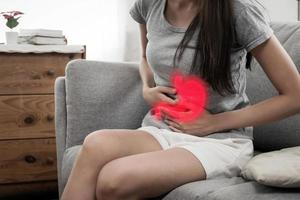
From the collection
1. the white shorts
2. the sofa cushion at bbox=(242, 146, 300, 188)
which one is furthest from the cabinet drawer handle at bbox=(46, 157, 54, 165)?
the sofa cushion at bbox=(242, 146, 300, 188)

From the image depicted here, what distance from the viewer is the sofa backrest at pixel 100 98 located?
1.42 m

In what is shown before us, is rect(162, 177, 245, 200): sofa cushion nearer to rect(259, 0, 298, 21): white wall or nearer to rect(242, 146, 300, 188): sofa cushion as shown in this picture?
rect(242, 146, 300, 188): sofa cushion

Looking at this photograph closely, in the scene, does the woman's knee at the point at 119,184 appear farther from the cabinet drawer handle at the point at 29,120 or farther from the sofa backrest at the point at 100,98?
the cabinet drawer handle at the point at 29,120

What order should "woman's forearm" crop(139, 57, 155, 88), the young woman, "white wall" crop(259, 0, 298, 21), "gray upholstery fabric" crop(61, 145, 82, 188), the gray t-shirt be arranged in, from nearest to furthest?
the young woman
the gray t-shirt
"gray upholstery fabric" crop(61, 145, 82, 188)
"woman's forearm" crop(139, 57, 155, 88)
"white wall" crop(259, 0, 298, 21)

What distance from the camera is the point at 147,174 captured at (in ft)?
3.03

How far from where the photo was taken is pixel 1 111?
70.9 inches

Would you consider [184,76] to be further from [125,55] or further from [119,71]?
[125,55]

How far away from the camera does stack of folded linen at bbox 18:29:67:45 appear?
6.13 feet

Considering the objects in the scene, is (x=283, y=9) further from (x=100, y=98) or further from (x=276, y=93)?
(x=100, y=98)

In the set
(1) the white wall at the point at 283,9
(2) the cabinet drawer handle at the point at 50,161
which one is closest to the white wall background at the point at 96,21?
(1) the white wall at the point at 283,9

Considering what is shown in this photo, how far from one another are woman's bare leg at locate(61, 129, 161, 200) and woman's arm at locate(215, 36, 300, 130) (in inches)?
10.2

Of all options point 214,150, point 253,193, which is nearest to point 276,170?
point 253,193

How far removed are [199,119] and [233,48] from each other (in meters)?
0.20

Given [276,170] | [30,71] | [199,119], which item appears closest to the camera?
[276,170]
